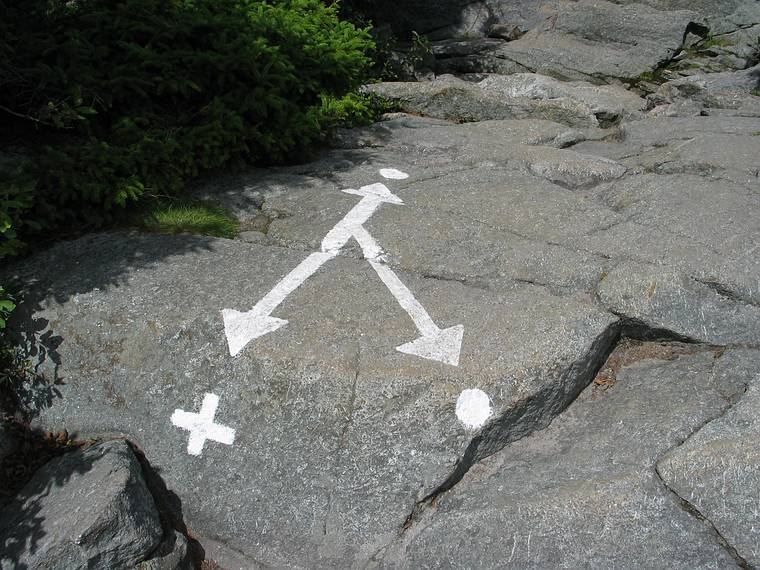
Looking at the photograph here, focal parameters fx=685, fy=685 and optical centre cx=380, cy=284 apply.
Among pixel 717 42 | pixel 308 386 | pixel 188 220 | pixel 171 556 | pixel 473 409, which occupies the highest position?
pixel 188 220

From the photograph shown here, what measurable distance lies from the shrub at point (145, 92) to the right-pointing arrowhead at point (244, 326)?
4.66 ft

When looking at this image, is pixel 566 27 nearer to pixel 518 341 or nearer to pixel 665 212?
pixel 665 212

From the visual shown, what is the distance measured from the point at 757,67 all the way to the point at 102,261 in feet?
32.8

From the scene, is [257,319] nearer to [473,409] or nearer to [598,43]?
[473,409]

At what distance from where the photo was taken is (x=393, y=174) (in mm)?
6215

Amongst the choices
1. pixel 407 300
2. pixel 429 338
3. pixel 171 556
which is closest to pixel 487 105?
pixel 407 300

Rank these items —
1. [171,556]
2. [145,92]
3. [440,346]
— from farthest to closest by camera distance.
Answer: [145,92] → [440,346] → [171,556]

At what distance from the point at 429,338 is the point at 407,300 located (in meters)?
0.42

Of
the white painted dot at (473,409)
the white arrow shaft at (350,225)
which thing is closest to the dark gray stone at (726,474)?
the white painted dot at (473,409)

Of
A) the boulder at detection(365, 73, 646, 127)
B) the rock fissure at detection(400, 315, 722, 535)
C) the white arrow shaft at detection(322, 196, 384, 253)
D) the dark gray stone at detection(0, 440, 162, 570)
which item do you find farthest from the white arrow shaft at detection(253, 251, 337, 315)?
the boulder at detection(365, 73, 646, 127)

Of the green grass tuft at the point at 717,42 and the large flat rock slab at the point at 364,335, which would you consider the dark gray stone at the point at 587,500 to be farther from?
the green grass tuft at the point at 717,42

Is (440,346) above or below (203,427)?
above

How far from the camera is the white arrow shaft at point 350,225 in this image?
16.8 feet

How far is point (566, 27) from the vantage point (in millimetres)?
11883
